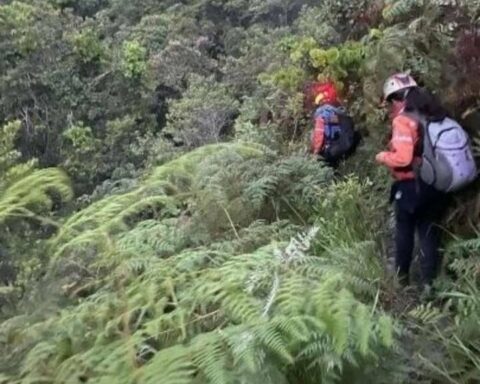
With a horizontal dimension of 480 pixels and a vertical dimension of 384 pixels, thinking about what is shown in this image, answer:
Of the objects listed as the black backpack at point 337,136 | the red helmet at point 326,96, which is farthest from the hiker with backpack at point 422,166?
the red helmet at point 326,96

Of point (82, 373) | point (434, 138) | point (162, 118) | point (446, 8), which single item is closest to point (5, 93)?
point (162, 118)

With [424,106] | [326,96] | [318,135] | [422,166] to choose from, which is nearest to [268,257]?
[422,166]

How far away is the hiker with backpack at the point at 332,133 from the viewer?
19.4ft

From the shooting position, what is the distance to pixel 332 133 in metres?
5.93

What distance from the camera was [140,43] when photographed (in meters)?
21.4

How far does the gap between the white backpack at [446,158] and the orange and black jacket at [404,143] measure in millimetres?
55

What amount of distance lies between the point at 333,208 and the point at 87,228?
6.67 ft

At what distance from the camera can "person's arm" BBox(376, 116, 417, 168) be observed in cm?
458

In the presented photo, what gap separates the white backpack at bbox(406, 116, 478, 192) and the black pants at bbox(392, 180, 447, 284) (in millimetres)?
126

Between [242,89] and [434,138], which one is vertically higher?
[434,138]

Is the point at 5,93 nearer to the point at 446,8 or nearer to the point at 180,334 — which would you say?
the point at 446,8

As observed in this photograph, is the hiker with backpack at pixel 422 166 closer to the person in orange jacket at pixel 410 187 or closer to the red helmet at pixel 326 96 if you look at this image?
the person in orange jacket at pixel 410 187

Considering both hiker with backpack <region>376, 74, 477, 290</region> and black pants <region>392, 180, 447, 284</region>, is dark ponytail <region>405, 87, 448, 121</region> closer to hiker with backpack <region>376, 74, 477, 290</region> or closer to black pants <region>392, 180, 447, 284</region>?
hiker with backpack <region>376, 74, 477, 290</region>

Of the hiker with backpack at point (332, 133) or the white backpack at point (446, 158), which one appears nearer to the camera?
the white backpack at point (446, 158)
